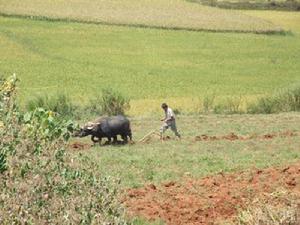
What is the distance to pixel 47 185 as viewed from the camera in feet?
A: 21.3

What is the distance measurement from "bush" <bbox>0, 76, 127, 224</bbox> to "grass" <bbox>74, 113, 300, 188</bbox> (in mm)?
5833

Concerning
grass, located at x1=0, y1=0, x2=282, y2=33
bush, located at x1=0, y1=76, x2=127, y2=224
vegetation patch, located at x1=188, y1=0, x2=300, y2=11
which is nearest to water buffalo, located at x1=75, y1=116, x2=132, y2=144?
bush, located at x1=0, y1=76, x2=127, y2=224

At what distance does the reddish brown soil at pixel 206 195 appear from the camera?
1094 centimetres

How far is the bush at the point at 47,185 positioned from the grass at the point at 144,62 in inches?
976

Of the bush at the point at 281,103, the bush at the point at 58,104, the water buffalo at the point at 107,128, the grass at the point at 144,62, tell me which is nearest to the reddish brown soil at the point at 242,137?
the water buffalo at the point at 107,128

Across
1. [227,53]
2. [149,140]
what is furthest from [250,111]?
[227,53]

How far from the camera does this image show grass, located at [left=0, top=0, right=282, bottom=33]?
60.6m

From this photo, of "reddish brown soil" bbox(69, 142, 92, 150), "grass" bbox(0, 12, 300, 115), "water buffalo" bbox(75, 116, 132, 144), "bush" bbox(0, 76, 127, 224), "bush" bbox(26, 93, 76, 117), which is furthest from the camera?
"grass" bbox(0, 12, 300, 115)

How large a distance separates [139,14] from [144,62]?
17.7 meters

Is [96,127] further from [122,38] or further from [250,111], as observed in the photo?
[122,38]

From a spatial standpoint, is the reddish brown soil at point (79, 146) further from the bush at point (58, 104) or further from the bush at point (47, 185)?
the bush at point (47, 185)

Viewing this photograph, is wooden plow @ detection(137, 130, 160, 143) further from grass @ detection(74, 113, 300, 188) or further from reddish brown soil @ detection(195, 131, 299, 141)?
reddish brown soil @ detection(195, 131, 299, 141)

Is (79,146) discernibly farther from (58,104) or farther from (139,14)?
(139,14)

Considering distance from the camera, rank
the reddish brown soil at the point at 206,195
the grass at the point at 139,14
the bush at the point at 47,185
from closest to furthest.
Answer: the bush at the point at 47,185, the reddish brown soil at the point at 206,195, the grass at the point at 139,14
